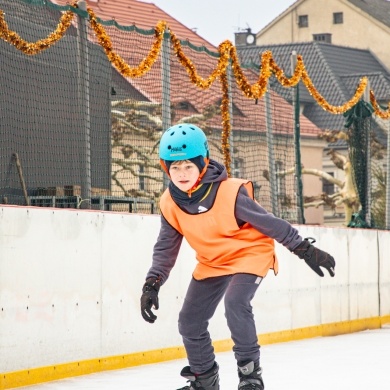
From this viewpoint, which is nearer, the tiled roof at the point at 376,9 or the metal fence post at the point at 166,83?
the metal fence post at the point at 166,83

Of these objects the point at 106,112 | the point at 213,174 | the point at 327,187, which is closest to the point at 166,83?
the point at 106,112

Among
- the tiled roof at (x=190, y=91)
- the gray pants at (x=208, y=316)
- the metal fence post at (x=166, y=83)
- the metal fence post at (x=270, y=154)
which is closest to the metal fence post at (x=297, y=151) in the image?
the tiled roof at (x=190, y=91)

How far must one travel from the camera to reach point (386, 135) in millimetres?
17859

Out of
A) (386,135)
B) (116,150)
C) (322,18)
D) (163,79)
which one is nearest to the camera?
(116,150)

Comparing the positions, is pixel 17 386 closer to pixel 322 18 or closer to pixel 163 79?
pixel 163 79

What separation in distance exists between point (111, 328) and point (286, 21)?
6423 centimetres

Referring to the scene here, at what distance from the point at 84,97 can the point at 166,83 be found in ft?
4.72

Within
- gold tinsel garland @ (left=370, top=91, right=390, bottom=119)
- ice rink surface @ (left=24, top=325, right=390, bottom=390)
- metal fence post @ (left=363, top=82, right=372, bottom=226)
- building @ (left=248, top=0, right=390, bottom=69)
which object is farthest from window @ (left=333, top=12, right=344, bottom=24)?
ice rink surface @ (left=24, top=325, right=390, bottom=390)

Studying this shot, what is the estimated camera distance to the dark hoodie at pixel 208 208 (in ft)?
22.9

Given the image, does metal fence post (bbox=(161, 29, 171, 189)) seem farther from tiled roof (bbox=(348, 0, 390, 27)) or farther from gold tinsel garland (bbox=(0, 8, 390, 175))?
tiled roof (bbox=(348, 0, 390, 27))

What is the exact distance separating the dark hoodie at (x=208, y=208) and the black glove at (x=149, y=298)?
7 centimetres

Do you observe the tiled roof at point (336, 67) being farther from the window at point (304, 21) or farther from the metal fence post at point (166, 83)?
the metal fence post at point (166, 83)

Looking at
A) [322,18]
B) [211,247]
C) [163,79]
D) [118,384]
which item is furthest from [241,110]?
[322,18]

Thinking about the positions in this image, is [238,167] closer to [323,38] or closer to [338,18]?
[323,38]
